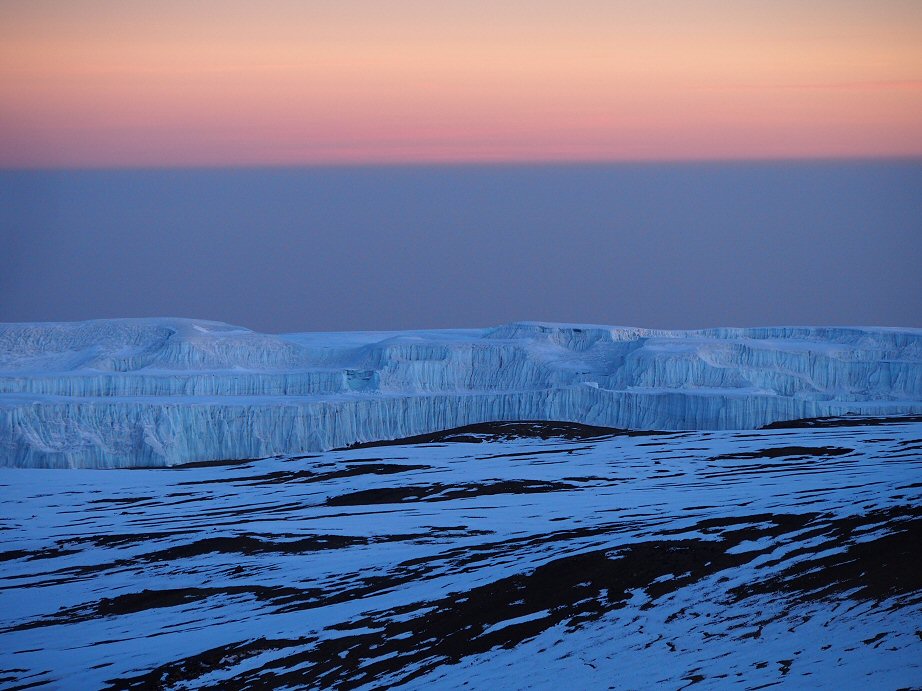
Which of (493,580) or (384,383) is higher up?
(384,383)

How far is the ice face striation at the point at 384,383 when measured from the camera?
31.6 meters

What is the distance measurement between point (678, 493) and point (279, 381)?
67.7ft

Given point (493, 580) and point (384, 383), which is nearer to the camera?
point (493, 580)

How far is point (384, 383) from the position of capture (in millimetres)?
36969

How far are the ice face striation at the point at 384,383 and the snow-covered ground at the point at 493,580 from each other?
387 inches

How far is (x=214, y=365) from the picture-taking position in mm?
38438

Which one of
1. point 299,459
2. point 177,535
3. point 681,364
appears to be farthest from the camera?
point 681,364

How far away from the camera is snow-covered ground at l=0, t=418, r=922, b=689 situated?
11.2 meters

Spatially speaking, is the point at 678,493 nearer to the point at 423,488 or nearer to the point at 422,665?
the point at 423,488

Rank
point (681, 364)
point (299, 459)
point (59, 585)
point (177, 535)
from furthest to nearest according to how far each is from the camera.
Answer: point (681, 364), point (299, 459), point (177, 535), point (59, 585)

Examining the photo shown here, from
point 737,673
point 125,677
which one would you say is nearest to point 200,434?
point 125,677

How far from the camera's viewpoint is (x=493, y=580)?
13.8 metres

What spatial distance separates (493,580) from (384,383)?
23351 millimetres

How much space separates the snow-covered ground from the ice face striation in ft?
32.2
